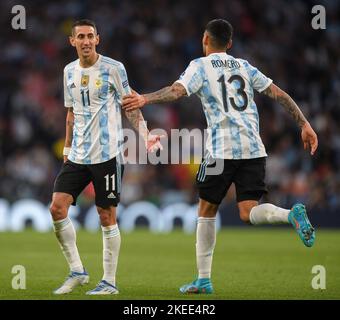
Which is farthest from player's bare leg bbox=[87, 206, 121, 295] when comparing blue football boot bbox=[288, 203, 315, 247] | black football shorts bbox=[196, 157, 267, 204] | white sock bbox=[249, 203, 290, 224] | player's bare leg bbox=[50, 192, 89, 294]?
blue football boot bbox=[288, 203, 315, 247]

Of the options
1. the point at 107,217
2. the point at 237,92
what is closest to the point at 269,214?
the point at 237,92

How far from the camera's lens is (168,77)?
68.6 feet

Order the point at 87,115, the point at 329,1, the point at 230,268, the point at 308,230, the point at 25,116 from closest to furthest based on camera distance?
the point at 308,230
the point at 87,115
the point at 230,268
the point at 25,116
the point at 329,1

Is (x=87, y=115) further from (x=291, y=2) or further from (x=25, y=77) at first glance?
(x=291, y=2)

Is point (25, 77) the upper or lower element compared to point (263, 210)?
upper

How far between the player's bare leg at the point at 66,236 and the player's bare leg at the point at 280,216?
153 cm

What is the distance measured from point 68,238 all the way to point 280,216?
192cm

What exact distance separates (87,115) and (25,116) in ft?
39.8

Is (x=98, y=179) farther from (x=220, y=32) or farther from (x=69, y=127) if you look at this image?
(x=220, y=32)

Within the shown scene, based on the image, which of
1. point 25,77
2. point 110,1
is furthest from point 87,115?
point 110,1

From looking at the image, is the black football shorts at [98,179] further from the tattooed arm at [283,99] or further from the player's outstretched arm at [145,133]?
the tattooed arm at [283,99]

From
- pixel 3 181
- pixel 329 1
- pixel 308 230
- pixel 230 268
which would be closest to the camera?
pixel 308 230

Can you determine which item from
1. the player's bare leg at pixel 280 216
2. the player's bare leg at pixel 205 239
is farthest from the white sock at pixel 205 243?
the player's bare leg at pixel 280 216
